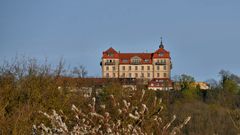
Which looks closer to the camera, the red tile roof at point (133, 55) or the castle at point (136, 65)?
the castle at point (136, 65)

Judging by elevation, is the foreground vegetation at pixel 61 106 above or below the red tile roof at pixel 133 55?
below

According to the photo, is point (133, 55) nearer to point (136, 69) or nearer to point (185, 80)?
point (136, 69)

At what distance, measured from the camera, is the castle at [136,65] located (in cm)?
9869

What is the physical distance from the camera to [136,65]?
99.4m

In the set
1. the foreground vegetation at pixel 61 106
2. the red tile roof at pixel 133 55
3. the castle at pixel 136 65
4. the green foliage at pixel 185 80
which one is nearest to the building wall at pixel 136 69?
the castle at pixel 136 65

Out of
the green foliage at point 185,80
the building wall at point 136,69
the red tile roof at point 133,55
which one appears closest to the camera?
the green foliage at point 185,80

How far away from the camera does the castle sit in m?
98.7

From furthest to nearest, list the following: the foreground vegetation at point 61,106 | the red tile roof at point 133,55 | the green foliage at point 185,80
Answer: the red tile roof at point 133,55
the green foliage at point 185,80
the foreground vegetation at point 61,106

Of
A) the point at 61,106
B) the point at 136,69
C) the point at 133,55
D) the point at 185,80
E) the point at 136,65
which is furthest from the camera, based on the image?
the point at 133,55

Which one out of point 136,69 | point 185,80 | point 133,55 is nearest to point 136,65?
point 136,69

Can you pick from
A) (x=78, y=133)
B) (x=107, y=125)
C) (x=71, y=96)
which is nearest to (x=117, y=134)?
(x=107, y=125)

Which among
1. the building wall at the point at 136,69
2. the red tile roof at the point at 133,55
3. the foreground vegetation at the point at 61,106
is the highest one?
the red tile roof at the point at 133,55

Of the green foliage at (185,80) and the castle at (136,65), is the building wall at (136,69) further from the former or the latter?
the green foliage at (185,80)

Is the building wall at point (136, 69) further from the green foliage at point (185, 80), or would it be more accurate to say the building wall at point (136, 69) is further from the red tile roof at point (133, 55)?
the green foliage at point (185, 80)
